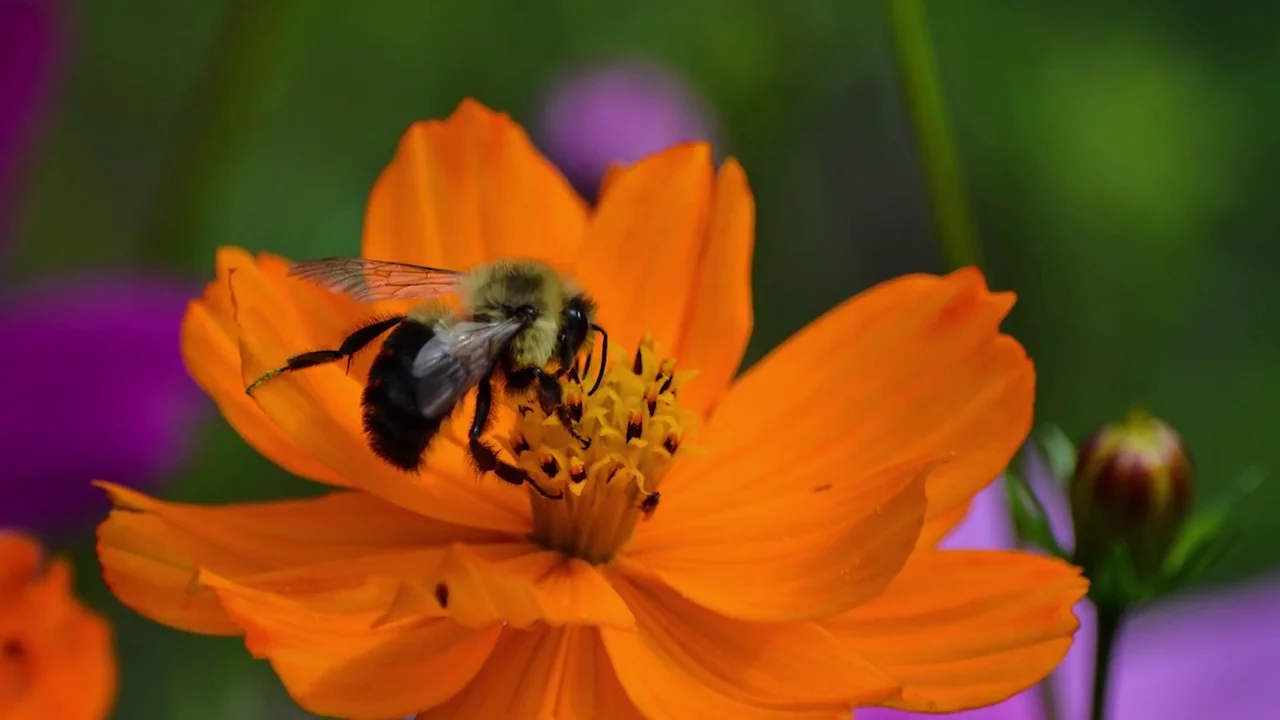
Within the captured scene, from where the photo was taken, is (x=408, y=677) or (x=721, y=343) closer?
(x=408, y=677)

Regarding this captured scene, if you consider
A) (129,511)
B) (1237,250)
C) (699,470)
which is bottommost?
(1237,250)

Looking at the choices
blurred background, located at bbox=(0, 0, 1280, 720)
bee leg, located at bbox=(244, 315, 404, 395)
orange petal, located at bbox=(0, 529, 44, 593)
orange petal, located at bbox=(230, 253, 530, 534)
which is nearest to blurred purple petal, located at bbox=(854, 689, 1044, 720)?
orange petal, located at bbox=(230, 253, 530, 534)

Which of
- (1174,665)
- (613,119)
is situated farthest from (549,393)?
(613,119)

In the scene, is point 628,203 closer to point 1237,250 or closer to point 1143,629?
point 1143,629

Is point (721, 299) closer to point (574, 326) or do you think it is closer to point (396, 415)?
point (574, 326)

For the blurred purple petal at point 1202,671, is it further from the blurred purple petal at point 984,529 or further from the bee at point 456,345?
the bee at point 456,345

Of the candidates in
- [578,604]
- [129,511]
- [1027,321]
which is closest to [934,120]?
[578,604]
